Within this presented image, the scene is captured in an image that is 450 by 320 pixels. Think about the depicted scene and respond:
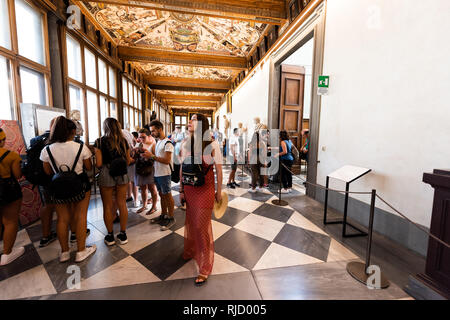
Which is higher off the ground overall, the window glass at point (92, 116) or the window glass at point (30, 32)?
the window glass at point (30, 32)

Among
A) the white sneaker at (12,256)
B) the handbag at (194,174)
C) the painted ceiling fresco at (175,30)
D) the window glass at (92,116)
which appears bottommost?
the white sneaker at (12,256)

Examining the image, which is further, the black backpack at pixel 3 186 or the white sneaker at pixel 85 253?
Result: the white sneaker at pixel 85 253

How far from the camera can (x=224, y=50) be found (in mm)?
7734

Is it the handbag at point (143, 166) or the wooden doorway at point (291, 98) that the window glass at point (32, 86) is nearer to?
the handbag at point (143, 166)

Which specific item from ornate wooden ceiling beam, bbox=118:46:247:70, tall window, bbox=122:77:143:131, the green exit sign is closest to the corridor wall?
the green exit sign

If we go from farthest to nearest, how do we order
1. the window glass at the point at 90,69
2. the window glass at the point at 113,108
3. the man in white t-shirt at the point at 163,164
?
1. the window glass at the point at 113,108
2. the window glass at the point at 90,69
3. the man in white t-shirt at the point at 163,164

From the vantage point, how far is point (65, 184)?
72.4 inches

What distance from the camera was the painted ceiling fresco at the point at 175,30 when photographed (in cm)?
550

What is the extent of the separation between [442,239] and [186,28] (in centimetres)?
758

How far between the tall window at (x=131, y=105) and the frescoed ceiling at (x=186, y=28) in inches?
48.6

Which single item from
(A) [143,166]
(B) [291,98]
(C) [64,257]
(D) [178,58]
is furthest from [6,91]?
(B) [291,98]

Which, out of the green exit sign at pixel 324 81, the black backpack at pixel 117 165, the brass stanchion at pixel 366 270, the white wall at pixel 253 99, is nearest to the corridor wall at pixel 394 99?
the green exit sign at pixel 324 81

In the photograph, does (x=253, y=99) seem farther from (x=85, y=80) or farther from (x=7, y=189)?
(x=7, y=189)
